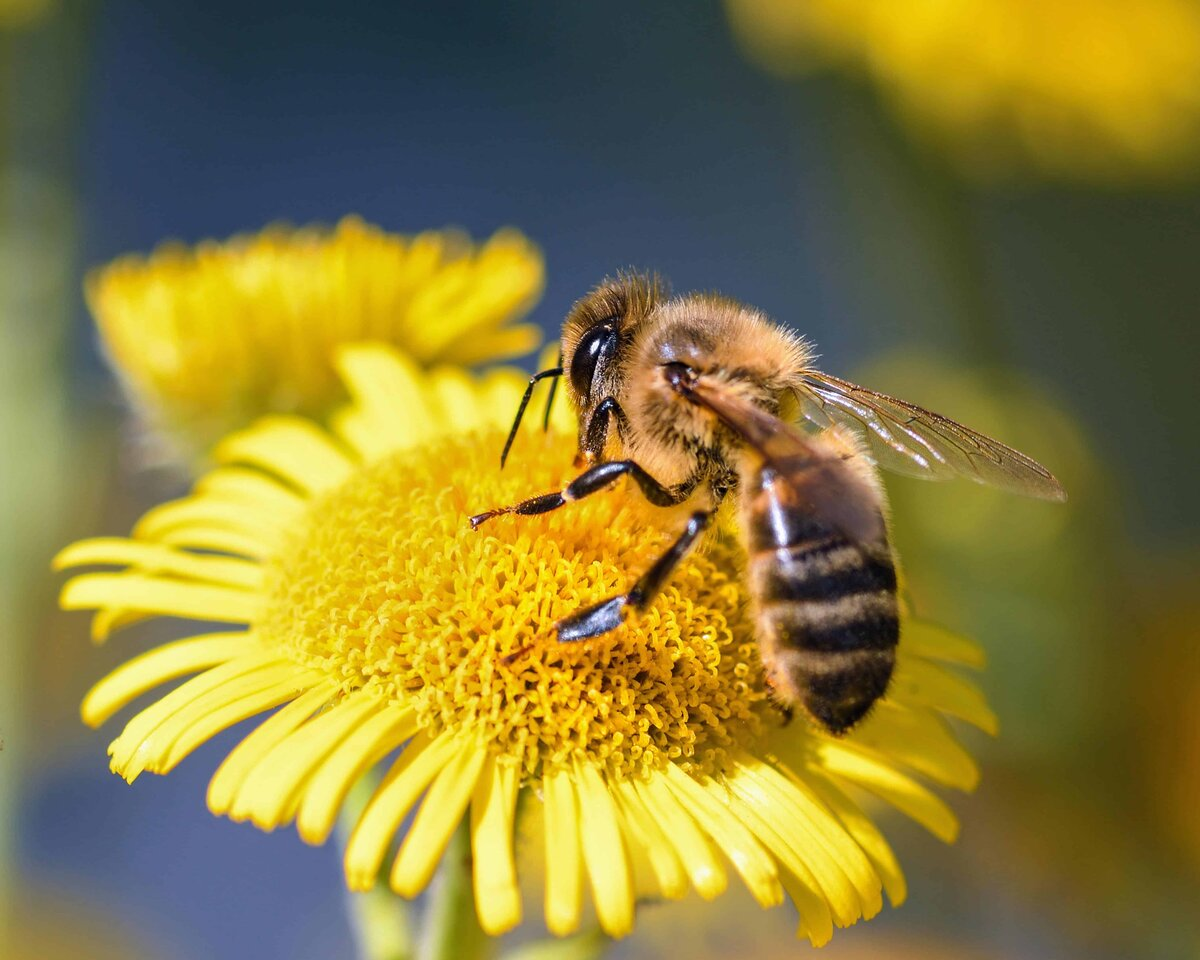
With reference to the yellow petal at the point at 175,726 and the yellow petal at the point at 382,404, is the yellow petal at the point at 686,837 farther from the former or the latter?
the yellow petal at the point at 382,404

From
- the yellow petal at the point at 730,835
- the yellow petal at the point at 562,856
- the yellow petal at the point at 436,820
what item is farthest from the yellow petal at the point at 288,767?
the yellow petal at the point at 730,835

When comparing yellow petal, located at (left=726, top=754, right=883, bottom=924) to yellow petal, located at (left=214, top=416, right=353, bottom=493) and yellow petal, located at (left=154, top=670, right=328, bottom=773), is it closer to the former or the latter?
yellow petal, located at (left=154, top=670, right=328, bottom=773)

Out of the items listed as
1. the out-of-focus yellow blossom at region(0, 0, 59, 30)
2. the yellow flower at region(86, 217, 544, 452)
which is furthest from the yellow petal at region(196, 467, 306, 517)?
the out-of-focus yellow blossom at region(0, 0, 59, 30)

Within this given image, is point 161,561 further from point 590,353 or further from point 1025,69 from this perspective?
point 1025,69

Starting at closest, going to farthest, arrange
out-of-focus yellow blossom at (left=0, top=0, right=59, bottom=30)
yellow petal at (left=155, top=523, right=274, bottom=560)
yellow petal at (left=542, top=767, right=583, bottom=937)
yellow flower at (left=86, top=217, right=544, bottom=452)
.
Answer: yellow petal at (left=542, top=767, right=583, bottom=937) < yellow petal at (left=155, top=523, right=274, bottom=560) < yellow flower at (left=86, top=217, right=544, bottom=452) < out-of-focus yellow blossom at (left=0, top=0, right=59, bottom=30)

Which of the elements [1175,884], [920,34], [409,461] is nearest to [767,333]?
[409,461]

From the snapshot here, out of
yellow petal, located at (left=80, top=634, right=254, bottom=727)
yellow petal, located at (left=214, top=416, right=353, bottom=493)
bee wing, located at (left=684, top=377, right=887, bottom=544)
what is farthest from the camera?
yellow petal, located at (left=214, top=416, right=353, bottom=493)
